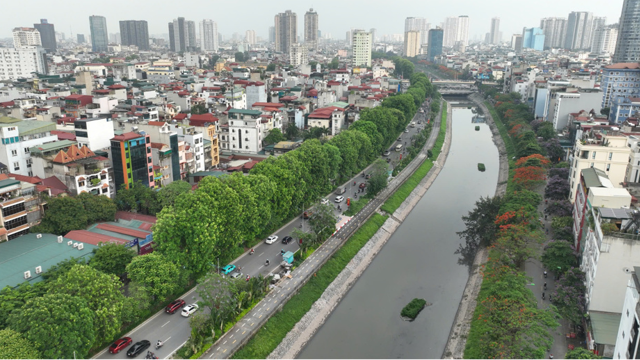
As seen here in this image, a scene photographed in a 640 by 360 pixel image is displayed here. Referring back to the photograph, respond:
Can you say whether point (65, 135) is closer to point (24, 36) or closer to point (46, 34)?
point (24, 36)

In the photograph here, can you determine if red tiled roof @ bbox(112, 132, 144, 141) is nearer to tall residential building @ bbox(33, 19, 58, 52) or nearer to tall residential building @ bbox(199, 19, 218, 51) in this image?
tall residential building @ bbox(33, 19, 58, 52)

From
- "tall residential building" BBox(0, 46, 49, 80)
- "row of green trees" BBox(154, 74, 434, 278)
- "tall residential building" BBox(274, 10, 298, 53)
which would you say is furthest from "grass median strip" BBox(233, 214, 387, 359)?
"tall residential building" BBox(274, 10, 298, 53)

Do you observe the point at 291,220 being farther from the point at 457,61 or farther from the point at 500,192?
the point at 457,61

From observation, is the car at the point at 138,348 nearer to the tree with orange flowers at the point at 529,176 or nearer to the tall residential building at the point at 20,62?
the tree with orange flowers at the point at 529,176

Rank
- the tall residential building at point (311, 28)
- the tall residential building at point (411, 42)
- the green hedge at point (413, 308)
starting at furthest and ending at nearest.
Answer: the tall residential building at point (411, 42), the tall residential building at point (311, 28), the green hedge at point (413, 308)

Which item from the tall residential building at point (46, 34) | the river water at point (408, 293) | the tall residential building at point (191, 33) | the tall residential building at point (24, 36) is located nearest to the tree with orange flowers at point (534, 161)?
the river water at point (408, 293)

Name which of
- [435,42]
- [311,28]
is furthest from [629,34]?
[311,28]
